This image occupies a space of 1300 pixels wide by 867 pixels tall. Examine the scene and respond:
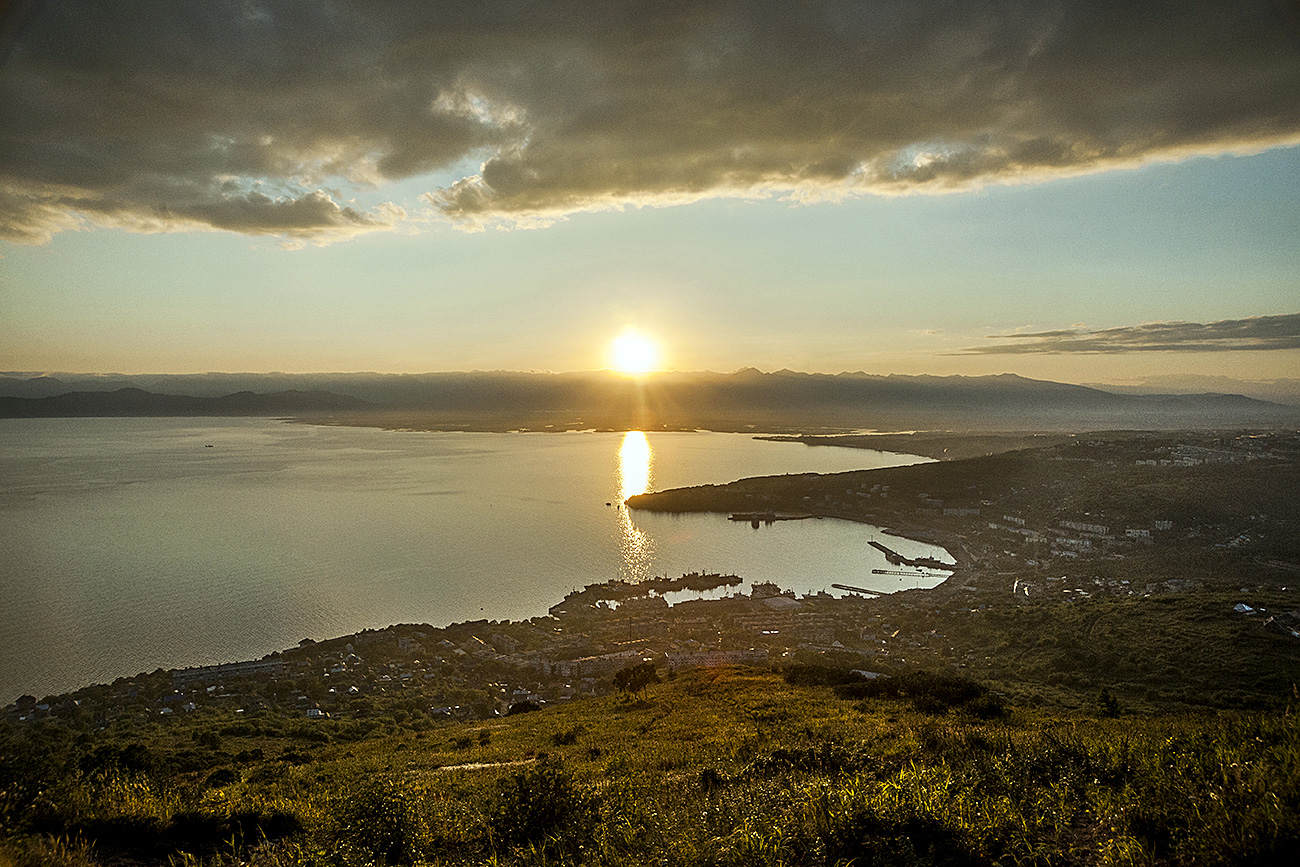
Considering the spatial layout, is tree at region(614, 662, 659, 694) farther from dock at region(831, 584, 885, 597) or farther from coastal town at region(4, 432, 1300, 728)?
dock at region(831, 584, 885, 597)

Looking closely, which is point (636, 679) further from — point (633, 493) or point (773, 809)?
point (633, 493)

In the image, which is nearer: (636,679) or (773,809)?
(773,809)

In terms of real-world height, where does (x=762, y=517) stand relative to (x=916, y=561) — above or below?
above

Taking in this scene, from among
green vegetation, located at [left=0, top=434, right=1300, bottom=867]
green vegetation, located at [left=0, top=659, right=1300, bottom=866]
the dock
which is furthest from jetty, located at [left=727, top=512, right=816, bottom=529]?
green vegetation, located at [left=0, top=659, right=1300, bottom=866]

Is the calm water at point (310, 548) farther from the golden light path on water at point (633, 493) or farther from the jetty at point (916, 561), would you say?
the jetty at point (916, 561)

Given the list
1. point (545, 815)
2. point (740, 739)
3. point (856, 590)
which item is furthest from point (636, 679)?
point (856, 590)

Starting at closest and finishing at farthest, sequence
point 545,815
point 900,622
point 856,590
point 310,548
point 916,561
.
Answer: point 545,815
point 900,622
point 856,590
point 310,548
point 916,561
